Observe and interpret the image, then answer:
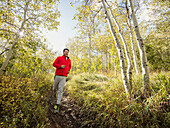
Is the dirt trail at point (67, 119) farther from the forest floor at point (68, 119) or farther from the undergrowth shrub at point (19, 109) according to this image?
the undergrowth shrub at point (19, 109)

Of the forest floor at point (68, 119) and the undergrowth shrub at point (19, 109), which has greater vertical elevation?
the undergrowth shrub at point (19, 109)

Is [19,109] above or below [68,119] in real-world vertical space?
above

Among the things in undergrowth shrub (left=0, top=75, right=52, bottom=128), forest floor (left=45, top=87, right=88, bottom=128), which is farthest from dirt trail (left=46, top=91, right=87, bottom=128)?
undergrowth shrub (left=0, top=75, right=52, bottom=128)

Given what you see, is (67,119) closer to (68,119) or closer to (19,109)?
(68,119)

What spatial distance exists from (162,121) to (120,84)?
4.69 ft

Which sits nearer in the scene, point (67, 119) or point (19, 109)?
point (19, 109)

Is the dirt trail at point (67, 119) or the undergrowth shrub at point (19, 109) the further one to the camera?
the dirt trail at point (67, 119)

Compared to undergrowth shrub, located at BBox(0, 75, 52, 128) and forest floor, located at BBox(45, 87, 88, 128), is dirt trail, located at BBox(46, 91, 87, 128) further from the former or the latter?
undergrowth shrub, located at BBox(0, 75, 52, 128)

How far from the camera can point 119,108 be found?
2.21 meters

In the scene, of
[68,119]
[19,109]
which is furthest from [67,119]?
[19,109]

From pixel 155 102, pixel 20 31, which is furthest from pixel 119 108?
pixel 20 31

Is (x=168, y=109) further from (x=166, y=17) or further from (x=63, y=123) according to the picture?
(x=166, y=17)

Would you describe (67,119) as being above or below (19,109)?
below

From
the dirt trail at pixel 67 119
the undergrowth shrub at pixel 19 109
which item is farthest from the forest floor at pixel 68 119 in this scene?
the undergrowth shrub at pixel 19 109
